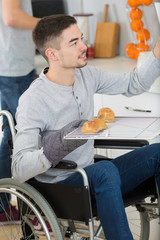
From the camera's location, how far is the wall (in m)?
2.59

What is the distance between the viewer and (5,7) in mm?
2123

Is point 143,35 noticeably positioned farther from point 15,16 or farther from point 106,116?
point 106,116

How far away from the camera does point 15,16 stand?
211 centimetres

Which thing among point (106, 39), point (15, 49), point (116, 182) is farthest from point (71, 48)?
point (106, 39)

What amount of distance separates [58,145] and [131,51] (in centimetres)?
133

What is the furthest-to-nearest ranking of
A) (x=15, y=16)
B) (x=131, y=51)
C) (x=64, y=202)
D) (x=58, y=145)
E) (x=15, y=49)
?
(x=131, y=51)
(x=15, y=49)
(x=15, y=16)
(x=64, y=202)
(x=58, y=145)

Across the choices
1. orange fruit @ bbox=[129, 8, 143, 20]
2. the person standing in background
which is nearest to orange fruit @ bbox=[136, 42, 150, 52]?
orange fruit @ bbox=[129, 8, 143, 20]

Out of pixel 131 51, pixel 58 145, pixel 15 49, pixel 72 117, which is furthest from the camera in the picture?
pixel 131 51

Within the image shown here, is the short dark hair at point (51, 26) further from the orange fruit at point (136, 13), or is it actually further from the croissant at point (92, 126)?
the orange fruit at point (136, 13)

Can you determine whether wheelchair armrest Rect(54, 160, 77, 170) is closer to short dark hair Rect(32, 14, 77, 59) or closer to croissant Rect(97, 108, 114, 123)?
croissant Rect(97, 108, 114, 123)

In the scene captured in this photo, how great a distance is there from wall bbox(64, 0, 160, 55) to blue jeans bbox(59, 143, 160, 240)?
1060mm

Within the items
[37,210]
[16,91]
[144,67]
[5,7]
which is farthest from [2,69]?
[37,210]

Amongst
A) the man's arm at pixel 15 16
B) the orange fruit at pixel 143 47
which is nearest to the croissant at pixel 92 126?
the man's arm at pixel 15 16

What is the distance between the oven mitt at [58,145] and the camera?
1371mm
